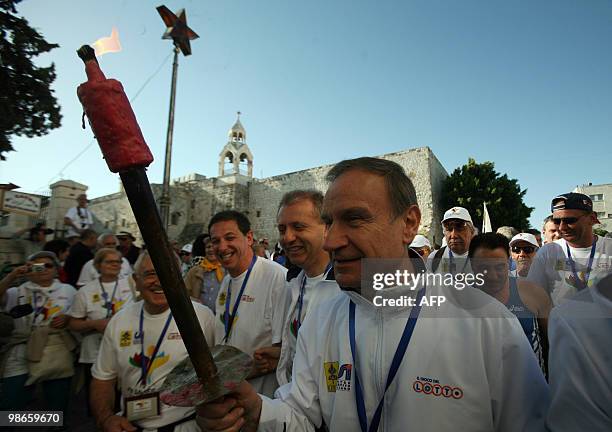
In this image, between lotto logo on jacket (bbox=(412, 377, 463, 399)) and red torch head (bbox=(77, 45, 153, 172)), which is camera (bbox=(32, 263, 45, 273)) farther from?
lotto logo on jacket (bbox=(412, 377, 463, 399))

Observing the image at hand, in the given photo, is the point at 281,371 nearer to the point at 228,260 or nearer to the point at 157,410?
the point at 157,410

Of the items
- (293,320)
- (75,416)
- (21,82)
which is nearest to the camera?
(293,320)

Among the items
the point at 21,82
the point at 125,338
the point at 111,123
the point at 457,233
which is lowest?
the point at 125,338

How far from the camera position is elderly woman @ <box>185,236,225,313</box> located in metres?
5.01

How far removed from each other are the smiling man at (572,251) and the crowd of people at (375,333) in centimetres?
1

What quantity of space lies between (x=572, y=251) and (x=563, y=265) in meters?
0.24


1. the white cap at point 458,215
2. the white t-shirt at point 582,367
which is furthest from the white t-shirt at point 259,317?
the white cap at point 458,215

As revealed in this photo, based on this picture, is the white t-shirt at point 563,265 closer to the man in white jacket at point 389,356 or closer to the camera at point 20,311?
the man in white jacket at point 389,356

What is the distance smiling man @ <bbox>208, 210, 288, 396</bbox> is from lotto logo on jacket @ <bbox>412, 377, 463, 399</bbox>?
1.67 metres

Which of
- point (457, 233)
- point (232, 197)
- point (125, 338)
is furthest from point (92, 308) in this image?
Answer: point (232, 197)

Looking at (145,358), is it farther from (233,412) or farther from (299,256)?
(233,412)

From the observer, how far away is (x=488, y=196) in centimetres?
2764

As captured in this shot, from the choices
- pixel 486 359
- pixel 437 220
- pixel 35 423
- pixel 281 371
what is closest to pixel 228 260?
pixel 281 371

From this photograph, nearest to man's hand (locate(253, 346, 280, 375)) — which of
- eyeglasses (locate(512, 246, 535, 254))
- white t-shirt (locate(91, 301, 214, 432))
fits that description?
white t-shirt (locate(91, 301, 214, 432))
